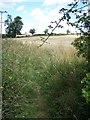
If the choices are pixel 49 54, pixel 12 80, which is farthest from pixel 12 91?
pixel 49 54

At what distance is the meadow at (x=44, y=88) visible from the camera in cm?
489

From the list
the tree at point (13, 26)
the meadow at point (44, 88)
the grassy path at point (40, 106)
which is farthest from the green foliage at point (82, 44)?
the tree at point (13, 26)

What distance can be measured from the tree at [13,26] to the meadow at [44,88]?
0.29 meters

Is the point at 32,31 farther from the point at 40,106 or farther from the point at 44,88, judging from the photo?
the point at 40,106

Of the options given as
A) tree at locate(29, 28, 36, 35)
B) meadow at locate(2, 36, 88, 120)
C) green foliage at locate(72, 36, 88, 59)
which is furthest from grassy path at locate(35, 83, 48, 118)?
tree at locate(29, 28, 36, 35)

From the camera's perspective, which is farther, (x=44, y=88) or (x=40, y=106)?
(x=44, y=88)

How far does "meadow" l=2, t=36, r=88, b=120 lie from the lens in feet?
16.0

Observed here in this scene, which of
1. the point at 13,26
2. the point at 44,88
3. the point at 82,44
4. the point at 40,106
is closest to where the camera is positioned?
the point at 82,44

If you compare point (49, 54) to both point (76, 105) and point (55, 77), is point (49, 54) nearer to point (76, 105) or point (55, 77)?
point (55, 77)

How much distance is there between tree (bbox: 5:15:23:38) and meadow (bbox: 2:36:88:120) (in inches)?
11.5

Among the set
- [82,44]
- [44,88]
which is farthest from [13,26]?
[82,44]

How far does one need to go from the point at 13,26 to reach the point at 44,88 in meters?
1.84

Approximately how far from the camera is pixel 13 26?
22.8ft

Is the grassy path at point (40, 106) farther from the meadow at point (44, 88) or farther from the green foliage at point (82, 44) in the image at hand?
the green foliage at point (82, 44)
